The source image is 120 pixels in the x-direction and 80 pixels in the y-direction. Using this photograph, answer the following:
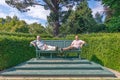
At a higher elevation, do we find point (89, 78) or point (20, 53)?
point (20, 53)

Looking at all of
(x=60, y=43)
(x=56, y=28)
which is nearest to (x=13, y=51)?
(x=60, y=43)

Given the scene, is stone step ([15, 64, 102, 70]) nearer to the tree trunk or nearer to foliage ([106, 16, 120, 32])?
foliage ([106, 16, 120, 32])

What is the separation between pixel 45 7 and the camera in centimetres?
3441

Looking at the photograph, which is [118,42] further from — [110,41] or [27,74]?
[27,74]

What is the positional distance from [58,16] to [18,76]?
936 inches

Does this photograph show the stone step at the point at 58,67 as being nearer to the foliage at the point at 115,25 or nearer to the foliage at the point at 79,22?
the foliage at the point at 115,25

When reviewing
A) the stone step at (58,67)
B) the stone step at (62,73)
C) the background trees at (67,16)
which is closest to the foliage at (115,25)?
the background trees at (67,16)

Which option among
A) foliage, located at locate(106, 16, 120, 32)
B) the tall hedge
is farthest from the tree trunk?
the tall hedge

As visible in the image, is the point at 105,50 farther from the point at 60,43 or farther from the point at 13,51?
the point at 13,51

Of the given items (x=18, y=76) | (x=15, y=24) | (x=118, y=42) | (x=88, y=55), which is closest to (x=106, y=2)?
(x=88, y=55)

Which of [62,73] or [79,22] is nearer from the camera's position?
[62,73]

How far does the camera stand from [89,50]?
50.5 feet

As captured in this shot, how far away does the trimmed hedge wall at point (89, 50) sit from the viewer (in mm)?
12930

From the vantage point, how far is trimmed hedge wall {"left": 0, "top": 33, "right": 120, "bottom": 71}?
12930 millimetres
